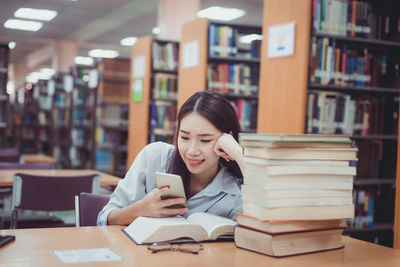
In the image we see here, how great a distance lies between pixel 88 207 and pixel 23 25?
10.4 m

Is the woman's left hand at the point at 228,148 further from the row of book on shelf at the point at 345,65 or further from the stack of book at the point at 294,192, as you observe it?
the row of book on shelf at the point at 345,65

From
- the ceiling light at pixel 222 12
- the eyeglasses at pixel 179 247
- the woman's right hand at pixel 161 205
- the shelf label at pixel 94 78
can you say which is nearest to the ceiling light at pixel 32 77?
the ceiling light at pixel 222 12

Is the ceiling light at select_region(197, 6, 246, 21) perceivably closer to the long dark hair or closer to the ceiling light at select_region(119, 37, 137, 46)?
the ceiling light at select_region(119, 37, 137, 46)

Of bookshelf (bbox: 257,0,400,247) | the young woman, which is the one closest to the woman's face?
the young woman

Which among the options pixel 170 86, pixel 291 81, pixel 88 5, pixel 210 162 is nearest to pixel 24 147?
pixel 88 5

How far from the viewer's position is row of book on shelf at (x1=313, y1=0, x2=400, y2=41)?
3.64 metres

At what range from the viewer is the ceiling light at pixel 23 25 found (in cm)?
1094

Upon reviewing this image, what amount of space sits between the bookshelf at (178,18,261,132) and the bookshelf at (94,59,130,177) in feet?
8.13

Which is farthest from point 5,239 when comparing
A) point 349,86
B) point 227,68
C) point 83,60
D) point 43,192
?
point 83,60

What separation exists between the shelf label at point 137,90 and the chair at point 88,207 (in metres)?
4.15

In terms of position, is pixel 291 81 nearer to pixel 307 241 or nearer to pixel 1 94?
pixel 307 241

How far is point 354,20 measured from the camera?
3.81m

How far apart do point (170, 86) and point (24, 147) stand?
6943 millimetres

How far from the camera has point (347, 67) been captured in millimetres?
3846
